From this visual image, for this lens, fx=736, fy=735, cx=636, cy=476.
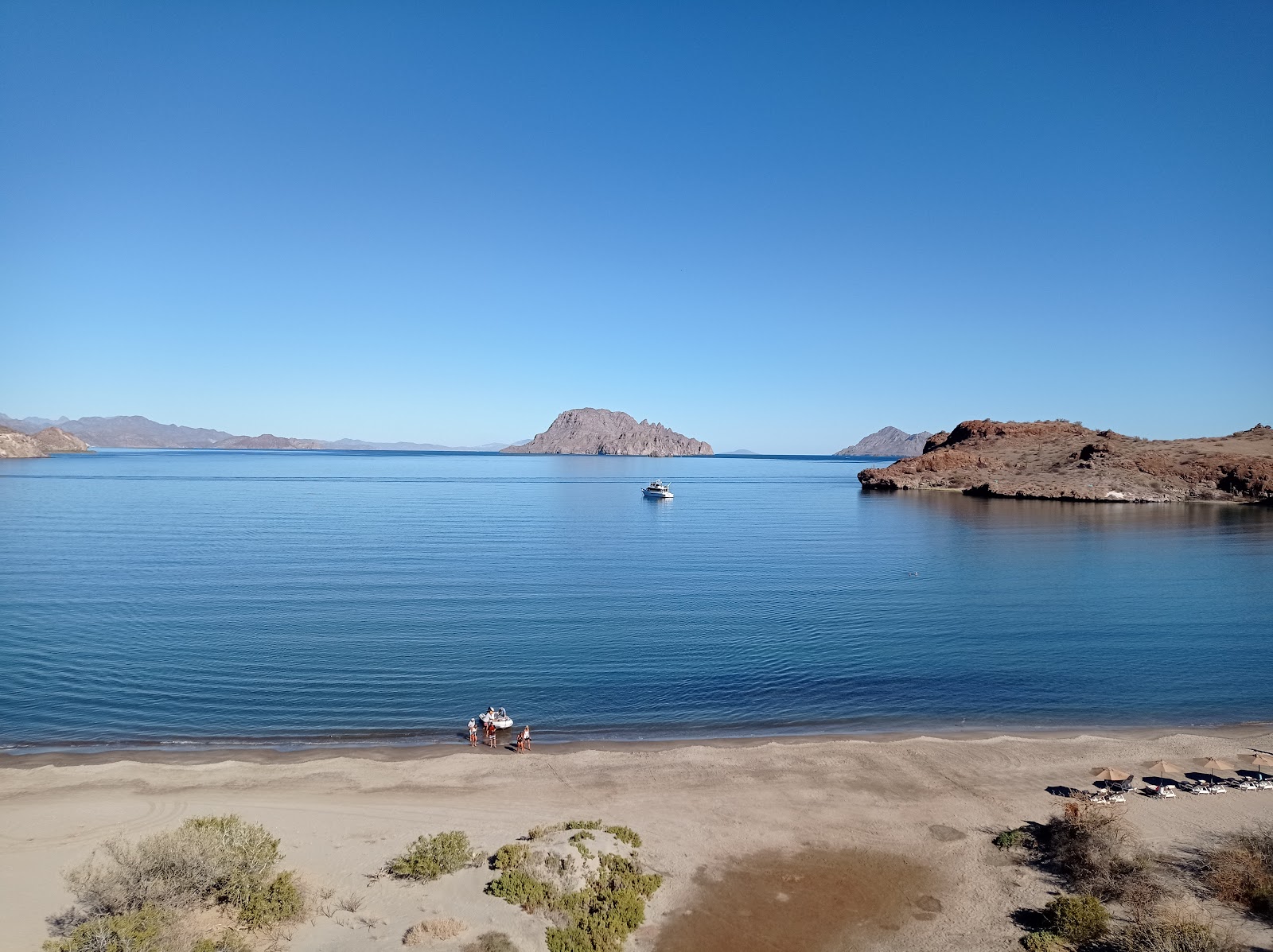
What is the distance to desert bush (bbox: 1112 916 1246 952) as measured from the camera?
460 inches

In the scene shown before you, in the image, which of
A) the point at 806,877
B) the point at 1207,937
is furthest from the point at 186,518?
the point at 1207,937

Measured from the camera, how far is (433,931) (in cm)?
1303

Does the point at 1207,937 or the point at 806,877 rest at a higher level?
the point at 1207,937

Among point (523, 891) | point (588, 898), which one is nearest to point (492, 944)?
point (523, 891)

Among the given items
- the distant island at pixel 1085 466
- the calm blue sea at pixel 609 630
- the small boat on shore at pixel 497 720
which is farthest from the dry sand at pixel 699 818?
the distant island at pixel 1085 466

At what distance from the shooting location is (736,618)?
39.8 metres

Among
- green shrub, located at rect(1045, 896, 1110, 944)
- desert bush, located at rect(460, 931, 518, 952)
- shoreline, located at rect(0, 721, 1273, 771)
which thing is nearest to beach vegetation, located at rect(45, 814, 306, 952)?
desert bush, located at rect(460, 931, 518, 952)

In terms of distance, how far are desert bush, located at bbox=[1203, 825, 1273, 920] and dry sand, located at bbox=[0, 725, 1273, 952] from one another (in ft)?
1.88

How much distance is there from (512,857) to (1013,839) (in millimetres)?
11222

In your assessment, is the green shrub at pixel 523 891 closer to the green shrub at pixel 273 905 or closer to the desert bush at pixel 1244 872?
the green shrub at pixel 273 905

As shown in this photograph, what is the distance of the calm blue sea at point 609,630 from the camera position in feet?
86.0

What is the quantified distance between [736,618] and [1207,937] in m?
28.2

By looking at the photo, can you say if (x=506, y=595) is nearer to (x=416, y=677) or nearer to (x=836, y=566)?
(x=416, y=677)

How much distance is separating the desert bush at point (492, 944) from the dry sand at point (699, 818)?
7.9 inches
